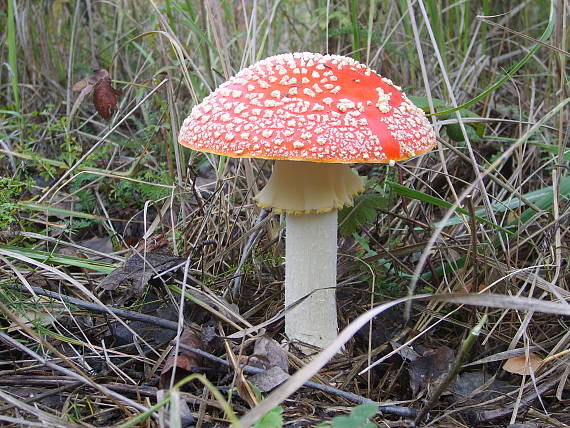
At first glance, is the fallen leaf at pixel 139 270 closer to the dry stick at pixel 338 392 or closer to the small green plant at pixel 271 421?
the dry stick at pixel 338 392

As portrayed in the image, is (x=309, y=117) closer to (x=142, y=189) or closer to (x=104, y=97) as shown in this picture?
(x=104, y=97)

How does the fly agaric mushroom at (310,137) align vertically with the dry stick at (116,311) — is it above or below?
above

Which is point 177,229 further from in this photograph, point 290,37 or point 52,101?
point 290,37

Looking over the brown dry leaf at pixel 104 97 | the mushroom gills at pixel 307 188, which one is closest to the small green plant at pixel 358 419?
the mushroom gills at pixel 307 188

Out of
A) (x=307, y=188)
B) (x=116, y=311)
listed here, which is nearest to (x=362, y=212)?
(x=307, y=188)

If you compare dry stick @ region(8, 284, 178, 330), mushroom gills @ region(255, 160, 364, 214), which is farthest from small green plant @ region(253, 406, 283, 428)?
mushroom gills @ region(255, 160, 364, 214)

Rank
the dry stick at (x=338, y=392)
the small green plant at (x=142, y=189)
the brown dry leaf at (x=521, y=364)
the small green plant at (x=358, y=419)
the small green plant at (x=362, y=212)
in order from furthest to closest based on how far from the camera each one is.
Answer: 1. the small green plant at (x=142, y=189)
2. the small green plant at (x=362, y=212)
3. the brown dry leaf at (x=521, y=364)
4. the dry stick at (x=338, y=392)
5. the small green plant at (x=358, y=419)
